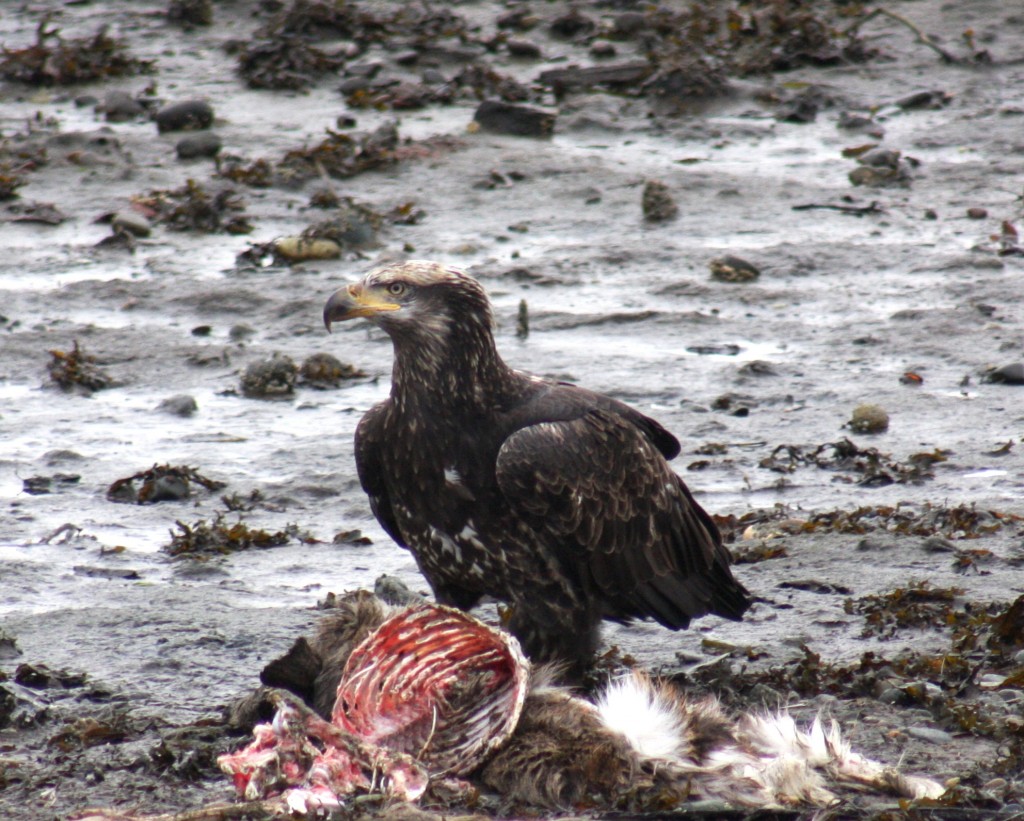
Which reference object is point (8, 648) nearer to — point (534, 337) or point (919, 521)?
point (919, 521)

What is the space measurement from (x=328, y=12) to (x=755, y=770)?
38.1 ft

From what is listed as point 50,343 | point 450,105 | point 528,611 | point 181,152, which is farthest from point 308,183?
point 528,611

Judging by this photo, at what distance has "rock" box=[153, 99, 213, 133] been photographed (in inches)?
533

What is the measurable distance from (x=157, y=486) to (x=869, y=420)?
353 centimetres

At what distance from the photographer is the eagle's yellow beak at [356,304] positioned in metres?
6.19

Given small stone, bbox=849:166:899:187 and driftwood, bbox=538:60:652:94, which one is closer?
small stone, bbox=849:166:899:187

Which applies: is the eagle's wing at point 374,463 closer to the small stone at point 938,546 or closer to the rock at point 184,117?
the small stone at point 938,546

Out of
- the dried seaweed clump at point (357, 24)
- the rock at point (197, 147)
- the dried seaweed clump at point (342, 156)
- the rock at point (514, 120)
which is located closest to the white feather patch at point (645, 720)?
the dried seaweed clump at point (342, 156)

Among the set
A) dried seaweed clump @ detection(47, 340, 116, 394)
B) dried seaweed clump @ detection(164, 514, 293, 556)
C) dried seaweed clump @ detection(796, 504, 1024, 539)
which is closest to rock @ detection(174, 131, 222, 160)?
dried seaweed clump @ detection(47, 340, 116, 394)

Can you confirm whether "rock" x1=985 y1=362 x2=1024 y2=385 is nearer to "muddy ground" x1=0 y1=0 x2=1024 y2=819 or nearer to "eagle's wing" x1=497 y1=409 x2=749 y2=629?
"muddy ground" x1=0 y1=0 x2=1024 y2=819

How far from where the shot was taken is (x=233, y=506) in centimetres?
789

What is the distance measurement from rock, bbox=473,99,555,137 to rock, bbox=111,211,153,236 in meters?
3.06

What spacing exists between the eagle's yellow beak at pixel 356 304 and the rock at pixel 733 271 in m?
5.07

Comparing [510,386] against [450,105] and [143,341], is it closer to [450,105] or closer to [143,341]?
[143,341]
